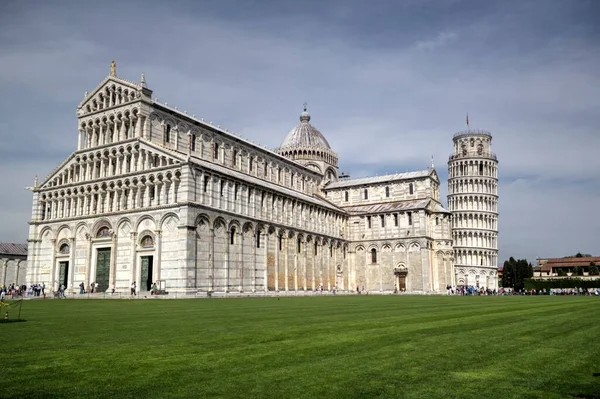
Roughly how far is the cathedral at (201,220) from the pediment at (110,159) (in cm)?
14

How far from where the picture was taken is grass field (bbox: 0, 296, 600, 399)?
7.68m

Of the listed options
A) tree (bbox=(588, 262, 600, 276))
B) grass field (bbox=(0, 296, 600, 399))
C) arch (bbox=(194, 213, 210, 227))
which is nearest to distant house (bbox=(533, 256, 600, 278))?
tree (bbox=(588, 262, 600, 276))

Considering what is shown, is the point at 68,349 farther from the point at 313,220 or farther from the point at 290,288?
the point at 313,220

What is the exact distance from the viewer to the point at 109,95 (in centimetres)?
5769

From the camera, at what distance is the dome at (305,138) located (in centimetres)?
9269

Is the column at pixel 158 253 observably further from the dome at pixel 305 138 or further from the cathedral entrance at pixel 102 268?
the dome at pixel 305 138

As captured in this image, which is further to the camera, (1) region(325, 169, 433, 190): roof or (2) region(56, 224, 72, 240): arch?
(1) region(325, 169, 433, 190): roof

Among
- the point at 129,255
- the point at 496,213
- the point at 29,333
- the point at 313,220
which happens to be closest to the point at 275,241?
the point at 313,220

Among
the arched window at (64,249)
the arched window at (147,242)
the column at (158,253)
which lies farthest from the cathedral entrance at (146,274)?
the arched window at (64,249)

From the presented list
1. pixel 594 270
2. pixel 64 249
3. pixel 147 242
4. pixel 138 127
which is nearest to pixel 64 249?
pixel 64 249

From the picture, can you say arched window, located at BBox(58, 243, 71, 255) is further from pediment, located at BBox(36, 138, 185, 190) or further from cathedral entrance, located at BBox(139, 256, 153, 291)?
cathedral entrance, located at BBox(139, 256, 153, 291)

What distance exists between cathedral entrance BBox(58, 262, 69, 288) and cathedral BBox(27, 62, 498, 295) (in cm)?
12

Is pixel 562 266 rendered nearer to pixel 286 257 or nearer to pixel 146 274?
pixel 286 257

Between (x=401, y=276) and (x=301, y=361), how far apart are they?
70547mm
